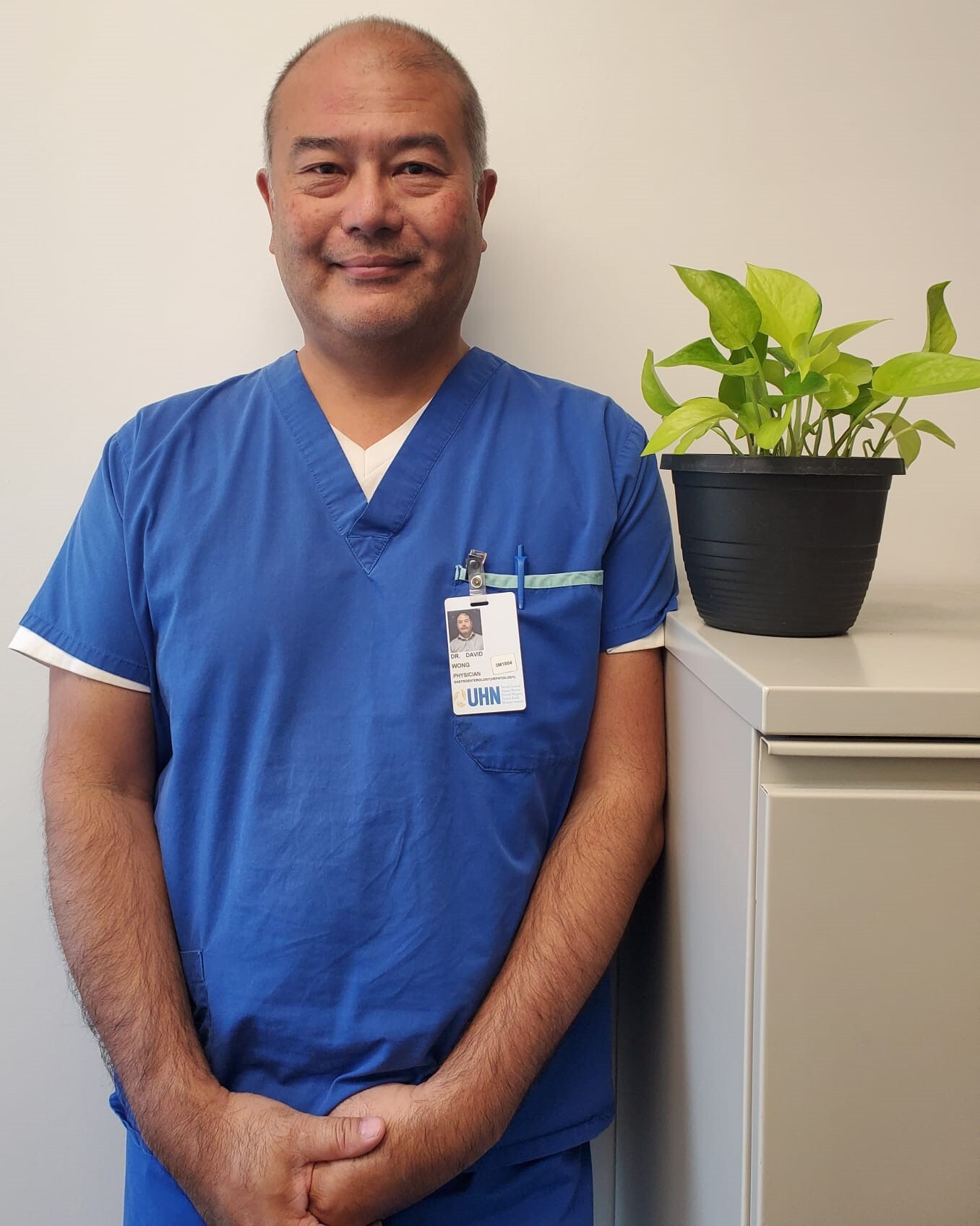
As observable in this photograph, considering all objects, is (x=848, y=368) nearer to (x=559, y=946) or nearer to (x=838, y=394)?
(x=838, y=394)

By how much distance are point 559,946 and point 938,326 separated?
1.97 ft

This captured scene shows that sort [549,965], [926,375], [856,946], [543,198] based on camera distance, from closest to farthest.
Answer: [856,946], [926,375], [549,965], [543,198]

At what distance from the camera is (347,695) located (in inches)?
32.7

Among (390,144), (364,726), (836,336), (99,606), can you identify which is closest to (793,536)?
(836,336)

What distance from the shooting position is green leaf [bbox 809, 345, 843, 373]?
28.2 inches

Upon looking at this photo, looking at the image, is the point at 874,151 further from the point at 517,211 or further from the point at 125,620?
the point at 125,620

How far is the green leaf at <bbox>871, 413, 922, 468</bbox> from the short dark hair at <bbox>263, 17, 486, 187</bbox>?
446mm

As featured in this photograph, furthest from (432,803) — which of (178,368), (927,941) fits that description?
(178,368)

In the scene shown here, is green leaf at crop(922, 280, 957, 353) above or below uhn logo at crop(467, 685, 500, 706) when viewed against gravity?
above

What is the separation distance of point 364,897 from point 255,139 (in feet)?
2.61

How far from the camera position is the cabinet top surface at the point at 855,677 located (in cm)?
55

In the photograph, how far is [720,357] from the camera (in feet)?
2.50

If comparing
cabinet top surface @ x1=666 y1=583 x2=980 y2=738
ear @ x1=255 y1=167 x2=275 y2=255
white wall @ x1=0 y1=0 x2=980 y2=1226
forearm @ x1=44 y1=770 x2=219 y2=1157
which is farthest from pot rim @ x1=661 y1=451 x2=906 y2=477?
forearm @ x1=44 y1=770 x2=219 y2=1157

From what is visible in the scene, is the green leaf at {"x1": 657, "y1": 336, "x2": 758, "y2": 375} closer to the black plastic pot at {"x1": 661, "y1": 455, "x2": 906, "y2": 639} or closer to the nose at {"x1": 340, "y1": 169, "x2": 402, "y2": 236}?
the black plastic pot at {"x1": 661, "y1": 455, "x2": 906, "y2": 639}
